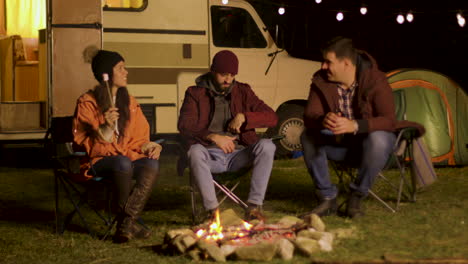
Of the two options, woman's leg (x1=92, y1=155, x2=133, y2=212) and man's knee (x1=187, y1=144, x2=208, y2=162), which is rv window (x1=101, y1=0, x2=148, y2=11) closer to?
man's knee (x1=187, y1=144, x2=208, y2=162)

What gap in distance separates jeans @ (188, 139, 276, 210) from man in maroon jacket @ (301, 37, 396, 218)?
39 centimetres

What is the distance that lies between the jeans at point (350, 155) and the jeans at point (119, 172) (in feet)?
3.60

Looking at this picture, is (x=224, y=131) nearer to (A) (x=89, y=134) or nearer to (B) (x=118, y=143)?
(B) (x=118, y=143)

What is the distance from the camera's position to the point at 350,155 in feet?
17.0

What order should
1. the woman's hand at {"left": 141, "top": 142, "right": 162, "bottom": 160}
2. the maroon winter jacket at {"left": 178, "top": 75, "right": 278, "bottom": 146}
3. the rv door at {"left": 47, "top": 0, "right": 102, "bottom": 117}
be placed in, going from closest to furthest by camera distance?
1. the woman's hand at {"left": 141, "top": 142, "right": 162, "bottom": 160}
2. the maroon winter jacket at {"left": 178, "top": 75, "right": 278, "bottom": 146}
3. the rv door at {"left": 47, "top": 0, "right": 102, "bottom": 117}

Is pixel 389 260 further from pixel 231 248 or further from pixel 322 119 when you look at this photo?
pixel 322 119

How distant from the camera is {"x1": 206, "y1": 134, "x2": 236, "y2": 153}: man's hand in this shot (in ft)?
16.2

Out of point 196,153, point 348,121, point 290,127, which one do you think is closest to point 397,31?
point 290,127

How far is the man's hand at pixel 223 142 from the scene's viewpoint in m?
4.93

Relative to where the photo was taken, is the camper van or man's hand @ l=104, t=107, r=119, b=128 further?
the camper van

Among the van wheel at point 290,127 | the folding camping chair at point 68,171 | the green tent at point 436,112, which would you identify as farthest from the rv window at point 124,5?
the folding camping chair at point 68,171

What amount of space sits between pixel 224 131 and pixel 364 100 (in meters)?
0.93

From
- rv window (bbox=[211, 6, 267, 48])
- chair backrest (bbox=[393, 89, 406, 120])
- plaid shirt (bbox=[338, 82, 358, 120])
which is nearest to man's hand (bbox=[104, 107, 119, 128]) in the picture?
plaid shirt (bbox=[338, 82, 358, 120])

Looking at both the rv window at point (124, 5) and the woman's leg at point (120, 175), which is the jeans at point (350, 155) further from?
the rv window at point (124, 5)
